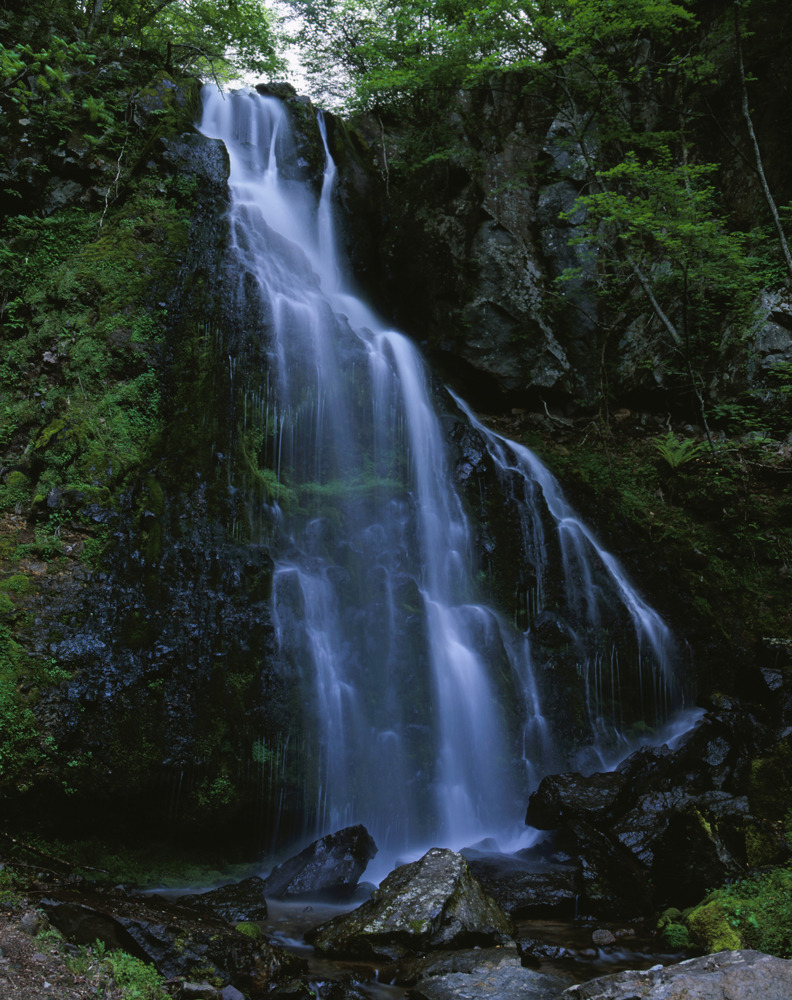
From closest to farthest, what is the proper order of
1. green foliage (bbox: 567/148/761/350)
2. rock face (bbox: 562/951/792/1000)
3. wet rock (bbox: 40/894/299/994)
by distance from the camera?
rock face (bbox: 562/951/792/1000), wet rock (bbox: 40/894/299/994), green foliage (bbox: 567/148/761/350)

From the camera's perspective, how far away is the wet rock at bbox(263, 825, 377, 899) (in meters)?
5.34

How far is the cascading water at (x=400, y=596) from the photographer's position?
689cm

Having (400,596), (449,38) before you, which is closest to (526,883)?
(400,596)

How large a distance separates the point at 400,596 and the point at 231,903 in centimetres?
399

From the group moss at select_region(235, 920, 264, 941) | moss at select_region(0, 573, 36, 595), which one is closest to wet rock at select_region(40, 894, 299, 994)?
moss at select_region(235, 920, 264, 941)

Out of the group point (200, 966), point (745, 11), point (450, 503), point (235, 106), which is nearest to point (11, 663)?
point (200, 966)

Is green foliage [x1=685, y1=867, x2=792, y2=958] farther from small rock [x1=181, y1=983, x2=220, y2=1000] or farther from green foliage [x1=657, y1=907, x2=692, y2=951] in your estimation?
small rock [x1=181, y1=983, x2=220, y2=1000]

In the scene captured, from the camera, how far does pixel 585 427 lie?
1165 cm

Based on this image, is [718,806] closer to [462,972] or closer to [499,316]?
[462,972]

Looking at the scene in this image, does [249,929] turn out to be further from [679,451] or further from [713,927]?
[679,451]

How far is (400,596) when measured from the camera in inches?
315

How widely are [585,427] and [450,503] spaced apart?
3.96 metres

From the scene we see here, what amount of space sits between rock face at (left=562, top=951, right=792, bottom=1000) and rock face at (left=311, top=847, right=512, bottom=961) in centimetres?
142

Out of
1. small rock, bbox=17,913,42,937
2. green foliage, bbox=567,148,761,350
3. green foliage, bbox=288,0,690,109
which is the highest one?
green foliage, bbox=288,0,690,109
